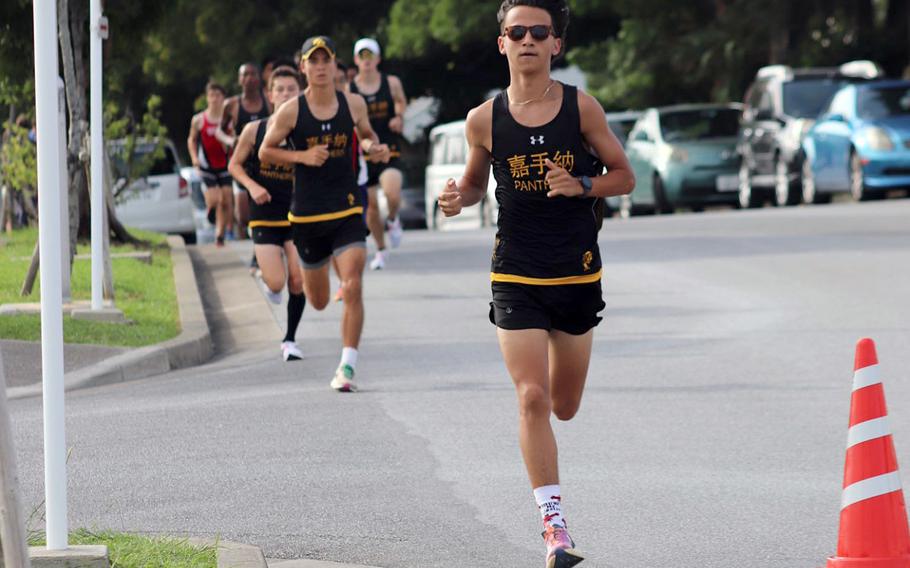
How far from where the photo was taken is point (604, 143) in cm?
652

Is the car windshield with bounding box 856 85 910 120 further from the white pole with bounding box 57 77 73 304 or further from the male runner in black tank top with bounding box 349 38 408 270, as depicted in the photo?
the white pole with bounding box 57 77 73 304

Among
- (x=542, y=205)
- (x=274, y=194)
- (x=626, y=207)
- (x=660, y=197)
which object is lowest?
(x=626, y=207)

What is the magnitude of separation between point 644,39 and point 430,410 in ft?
97.3

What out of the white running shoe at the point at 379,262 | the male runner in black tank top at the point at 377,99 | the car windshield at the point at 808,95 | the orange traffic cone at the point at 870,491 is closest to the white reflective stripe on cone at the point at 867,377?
the orange traffic cone at the point at 870,491

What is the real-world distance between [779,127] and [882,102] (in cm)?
190

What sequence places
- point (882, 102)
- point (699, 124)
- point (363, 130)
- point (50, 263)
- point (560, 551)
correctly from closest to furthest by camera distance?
point (50, 263)
point (560, 551)
point (363, 130)
point (882, 102)
point (699, 124)

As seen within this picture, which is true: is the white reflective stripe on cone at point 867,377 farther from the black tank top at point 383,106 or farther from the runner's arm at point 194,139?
the runner's arm at point 194,139

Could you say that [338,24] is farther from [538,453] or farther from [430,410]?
[538,453]

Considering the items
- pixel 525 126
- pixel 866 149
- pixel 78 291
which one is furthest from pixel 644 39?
pixel 525 126

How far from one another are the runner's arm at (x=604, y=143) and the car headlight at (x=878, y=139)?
19.6 m

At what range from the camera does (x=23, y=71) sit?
1992cm

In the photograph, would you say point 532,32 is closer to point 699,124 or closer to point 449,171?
point 699,124

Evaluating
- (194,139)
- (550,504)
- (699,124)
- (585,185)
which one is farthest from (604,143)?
(699,124)

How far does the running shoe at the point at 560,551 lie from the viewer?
19.7ft
